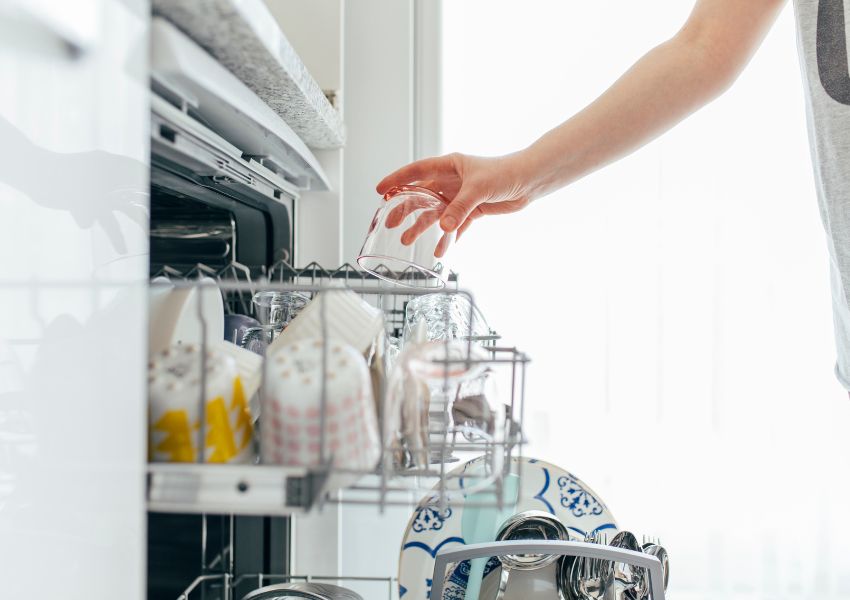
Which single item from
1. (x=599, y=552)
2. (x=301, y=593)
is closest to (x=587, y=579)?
(x=599, y=552)

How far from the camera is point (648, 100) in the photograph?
0.80m

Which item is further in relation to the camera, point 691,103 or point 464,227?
point 464,227

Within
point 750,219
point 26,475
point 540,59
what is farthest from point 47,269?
point 750,219

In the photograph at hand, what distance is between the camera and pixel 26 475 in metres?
0.32

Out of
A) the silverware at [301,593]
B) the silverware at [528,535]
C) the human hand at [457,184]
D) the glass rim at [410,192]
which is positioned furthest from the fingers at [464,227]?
the silverware at [301,593]

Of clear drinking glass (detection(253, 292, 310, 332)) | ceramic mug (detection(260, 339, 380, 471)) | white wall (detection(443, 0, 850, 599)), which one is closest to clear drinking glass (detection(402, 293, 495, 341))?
clear drinking glass (detection(253, 292, 310, 332))

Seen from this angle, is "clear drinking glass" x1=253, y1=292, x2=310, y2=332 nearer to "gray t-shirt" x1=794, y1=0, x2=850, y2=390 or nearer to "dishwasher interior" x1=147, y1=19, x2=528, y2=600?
"dishwasher interior" x1=147, y1=19, x2=528, y2=600

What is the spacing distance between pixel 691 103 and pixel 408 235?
370 millimetres

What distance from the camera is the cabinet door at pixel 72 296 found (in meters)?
0.31

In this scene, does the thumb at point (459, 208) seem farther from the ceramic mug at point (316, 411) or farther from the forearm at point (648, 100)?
the ceramic mug at point (316, 411)

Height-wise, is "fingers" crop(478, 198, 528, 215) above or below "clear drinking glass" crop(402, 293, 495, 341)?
above

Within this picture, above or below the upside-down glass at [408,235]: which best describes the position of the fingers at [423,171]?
above

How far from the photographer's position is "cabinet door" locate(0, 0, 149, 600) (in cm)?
31

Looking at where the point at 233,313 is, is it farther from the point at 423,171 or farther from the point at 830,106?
the point at 830,106
